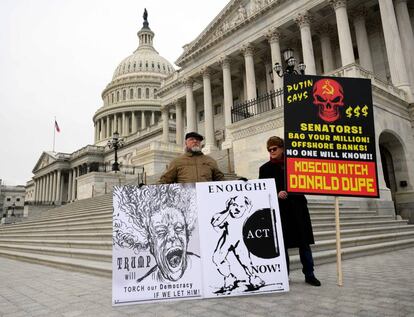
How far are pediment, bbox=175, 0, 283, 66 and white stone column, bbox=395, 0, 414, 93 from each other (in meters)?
8.77

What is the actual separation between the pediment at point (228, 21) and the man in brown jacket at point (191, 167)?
2505cm

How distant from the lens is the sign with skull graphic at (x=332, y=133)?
571cm

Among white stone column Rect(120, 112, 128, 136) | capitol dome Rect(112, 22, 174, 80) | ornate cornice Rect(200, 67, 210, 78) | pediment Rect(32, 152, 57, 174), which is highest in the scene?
capitol dome Rect(112, 22, 174, 80)

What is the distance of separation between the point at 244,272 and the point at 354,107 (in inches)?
138

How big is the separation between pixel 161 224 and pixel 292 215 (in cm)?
221

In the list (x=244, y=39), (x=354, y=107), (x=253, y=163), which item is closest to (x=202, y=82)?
(x=244, y=39)

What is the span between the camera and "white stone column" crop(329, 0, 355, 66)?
2194 centimetres

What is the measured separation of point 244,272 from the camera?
15.6ft

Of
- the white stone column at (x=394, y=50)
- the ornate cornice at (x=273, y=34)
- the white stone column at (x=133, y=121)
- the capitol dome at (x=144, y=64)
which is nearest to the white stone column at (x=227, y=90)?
the ornate cornice at (x=273, y=34)

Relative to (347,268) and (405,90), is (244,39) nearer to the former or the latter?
(405,90)

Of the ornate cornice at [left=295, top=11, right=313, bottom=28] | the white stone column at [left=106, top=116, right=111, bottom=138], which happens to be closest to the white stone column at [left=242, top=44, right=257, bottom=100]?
the ornate cornice at [left=295, top=11, right=313, bottom=28]

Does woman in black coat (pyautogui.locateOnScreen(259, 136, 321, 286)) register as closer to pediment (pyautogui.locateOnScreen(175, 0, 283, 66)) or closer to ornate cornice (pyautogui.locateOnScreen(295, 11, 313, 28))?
ornate cornice (pyautogui.locateOnScreen(295, 11, 313, 28))

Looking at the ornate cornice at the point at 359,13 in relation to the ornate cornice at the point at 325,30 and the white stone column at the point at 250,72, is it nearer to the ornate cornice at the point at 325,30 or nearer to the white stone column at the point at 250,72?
the ornate cornice at the point at 325,30

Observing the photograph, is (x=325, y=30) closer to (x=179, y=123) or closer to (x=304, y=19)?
(x=304, y=19)
